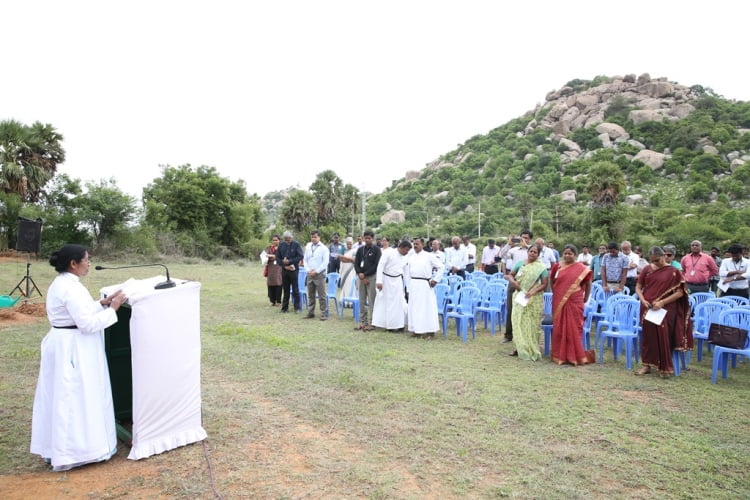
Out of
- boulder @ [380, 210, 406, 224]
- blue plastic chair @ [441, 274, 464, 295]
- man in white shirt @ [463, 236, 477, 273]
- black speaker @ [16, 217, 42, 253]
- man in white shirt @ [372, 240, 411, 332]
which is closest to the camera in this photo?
man in white shirt @ [372, 240, 411, 332]

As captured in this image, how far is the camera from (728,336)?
5.69m

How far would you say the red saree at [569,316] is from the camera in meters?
6.71

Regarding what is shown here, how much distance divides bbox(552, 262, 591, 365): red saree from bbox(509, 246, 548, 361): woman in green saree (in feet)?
0.84

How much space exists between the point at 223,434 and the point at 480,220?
143 feet

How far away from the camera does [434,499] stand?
3184 mm

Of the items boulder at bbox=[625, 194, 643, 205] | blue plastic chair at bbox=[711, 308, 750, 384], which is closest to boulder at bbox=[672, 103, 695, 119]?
boulder at bbox=[625, 194, 643, 205]

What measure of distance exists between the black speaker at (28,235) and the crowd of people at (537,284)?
6.43 meters

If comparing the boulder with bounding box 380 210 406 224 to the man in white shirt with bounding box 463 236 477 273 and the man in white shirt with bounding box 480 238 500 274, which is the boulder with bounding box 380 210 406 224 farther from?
the man in white shirt with bounding box 480 238 500 274

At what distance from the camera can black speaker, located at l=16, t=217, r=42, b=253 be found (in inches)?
489

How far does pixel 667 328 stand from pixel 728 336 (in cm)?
64

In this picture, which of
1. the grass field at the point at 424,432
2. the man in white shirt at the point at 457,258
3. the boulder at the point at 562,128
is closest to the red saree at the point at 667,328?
the grass field at the point at 424,432

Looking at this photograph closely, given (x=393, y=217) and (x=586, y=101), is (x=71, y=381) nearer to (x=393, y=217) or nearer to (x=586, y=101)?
(x=393, y=217)

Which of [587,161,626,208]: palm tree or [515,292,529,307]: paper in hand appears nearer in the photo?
[515,292,529,307]: paper in hand

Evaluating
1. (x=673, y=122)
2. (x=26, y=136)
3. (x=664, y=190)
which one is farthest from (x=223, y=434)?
(x=673, y=122)
